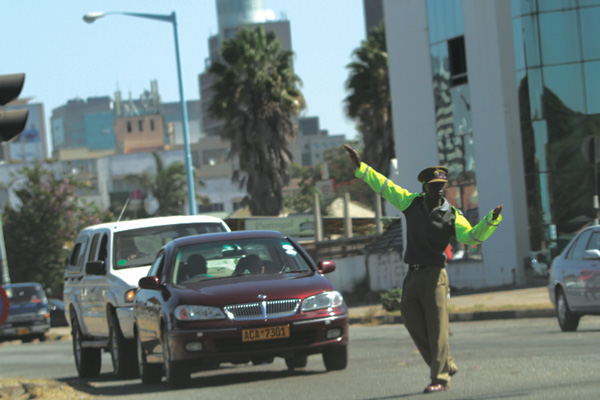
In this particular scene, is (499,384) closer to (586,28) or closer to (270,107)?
(586,28)

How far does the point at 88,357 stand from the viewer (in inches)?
582

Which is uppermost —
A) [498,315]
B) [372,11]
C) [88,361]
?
[372,11]

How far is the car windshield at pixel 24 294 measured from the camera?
32.0 meters

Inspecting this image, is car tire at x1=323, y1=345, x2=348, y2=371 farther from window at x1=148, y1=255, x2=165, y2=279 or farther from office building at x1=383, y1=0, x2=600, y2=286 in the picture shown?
office building at x1=383, y1=0, x2=600, y2=286

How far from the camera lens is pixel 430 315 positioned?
8.58 meters

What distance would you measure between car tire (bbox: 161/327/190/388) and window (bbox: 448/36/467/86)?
20.2m

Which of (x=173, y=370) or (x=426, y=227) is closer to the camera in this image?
(x=426, y=227)

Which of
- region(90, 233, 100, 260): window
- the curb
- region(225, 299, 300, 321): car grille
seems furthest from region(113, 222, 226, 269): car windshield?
the curb

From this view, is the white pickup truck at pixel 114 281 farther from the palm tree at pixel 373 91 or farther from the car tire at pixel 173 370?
the palm tree at pixel 373 91

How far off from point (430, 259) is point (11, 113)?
389 centimetres

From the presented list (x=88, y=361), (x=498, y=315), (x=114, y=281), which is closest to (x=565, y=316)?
(x=498, y=315)

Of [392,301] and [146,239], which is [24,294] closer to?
[392,301]

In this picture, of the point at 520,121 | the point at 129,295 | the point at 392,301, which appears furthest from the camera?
the point at 520,121

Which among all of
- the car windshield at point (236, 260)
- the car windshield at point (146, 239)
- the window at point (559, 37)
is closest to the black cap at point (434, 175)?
the car windshield at point (236, 260)
